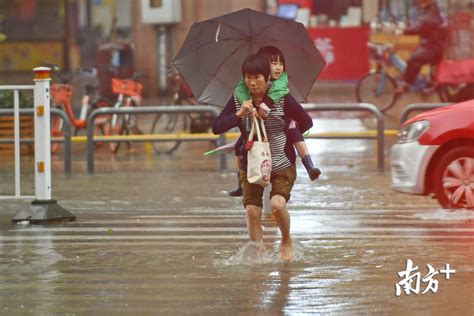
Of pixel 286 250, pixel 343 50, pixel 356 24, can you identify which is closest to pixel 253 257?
pixel 286 250

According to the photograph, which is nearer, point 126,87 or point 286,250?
point 286,250

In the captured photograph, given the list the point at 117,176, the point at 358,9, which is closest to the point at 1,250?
the point at 117,176

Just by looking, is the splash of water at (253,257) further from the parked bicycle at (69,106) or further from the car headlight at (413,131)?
the parked bicycle at (69,106)

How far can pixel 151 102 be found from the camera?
2895 centimetres

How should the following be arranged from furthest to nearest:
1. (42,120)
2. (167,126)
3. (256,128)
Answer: (167,126) → (42,120) → (256,128)

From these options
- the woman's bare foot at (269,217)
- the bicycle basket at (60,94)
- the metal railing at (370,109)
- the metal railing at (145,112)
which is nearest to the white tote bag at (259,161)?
the woman's bare foot at (269,217)

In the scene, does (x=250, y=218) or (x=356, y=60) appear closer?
(x=250, y=218)

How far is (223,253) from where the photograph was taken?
33.7ft

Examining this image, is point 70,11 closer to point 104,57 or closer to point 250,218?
point 104,57

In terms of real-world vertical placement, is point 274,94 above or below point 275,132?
above

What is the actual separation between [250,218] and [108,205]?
14.2 ft

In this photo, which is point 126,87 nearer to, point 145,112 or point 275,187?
point 145,112

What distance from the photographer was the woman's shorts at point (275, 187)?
9.53 m

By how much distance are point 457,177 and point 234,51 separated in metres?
2.57
